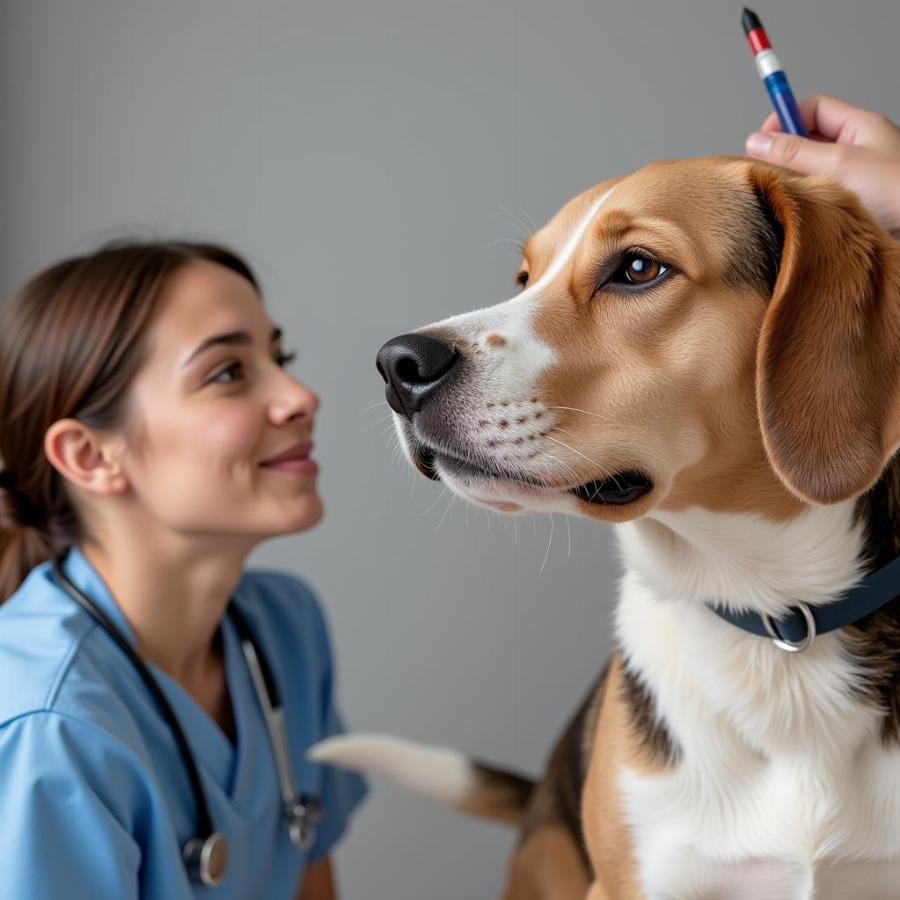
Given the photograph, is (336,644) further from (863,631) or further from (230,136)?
(863,631)

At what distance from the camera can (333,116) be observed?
2285 millimetres

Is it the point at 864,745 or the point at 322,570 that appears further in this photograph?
the point at 322,570

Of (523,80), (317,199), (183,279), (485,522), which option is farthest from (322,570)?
(523,80)

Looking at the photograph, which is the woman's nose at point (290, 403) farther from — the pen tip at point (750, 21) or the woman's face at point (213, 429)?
the pen tip at point (750, 21)

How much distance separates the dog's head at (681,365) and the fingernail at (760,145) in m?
0.17

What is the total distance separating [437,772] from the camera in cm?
173

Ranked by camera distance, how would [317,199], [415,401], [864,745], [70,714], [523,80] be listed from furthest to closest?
1. [317,199]
2. [523,80]
3. [70,714]
4. [864,745]
5. [415,401]

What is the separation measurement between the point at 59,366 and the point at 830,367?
108 cm

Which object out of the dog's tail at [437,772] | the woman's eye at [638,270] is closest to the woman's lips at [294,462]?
the dog's tail at [437,772]

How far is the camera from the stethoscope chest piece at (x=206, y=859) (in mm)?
1402

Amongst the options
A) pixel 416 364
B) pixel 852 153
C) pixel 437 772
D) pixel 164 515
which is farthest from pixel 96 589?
pixel 852 153

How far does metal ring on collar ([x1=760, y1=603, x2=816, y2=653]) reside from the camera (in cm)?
111

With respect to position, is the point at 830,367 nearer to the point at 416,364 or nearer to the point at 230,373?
the point at 416,364

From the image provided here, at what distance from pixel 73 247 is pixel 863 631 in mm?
1892
